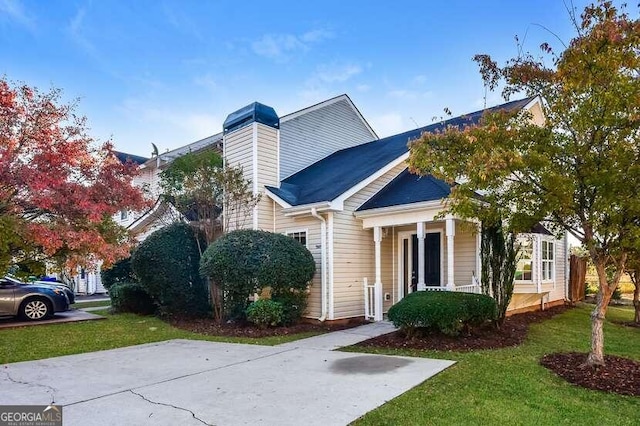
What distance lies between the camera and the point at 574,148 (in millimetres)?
6078

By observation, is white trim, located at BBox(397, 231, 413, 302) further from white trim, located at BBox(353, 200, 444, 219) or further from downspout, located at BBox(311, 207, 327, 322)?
downspout, located at BBox(311, 207, 327, 322)

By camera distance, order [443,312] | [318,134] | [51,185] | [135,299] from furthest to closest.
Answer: [318,134] < [135,299] < [443,312] < [51,185]

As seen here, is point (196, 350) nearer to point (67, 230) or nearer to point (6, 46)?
point (67, 230)

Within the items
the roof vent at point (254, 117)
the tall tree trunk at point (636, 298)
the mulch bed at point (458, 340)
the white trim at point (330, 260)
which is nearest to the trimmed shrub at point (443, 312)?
the mulch bed at point (458, 340)

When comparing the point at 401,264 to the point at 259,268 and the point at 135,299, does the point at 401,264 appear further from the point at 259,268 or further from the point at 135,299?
the point at 135,299

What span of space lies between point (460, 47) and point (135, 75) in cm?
1026

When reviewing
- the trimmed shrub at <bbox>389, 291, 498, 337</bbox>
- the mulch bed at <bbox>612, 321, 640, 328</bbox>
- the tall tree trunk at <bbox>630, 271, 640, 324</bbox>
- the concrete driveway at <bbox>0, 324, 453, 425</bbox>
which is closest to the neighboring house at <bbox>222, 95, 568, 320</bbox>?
the trimmed shrub at <bbox>389, 291, 498, 337</bbox>

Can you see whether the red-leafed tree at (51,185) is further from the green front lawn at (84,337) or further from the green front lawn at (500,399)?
the green front lawn at (500,399)

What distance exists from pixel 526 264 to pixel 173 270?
389 inches

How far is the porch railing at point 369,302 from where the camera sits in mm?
11367

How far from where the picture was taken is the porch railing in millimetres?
11367

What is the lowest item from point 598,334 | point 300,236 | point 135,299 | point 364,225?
point 135,299
